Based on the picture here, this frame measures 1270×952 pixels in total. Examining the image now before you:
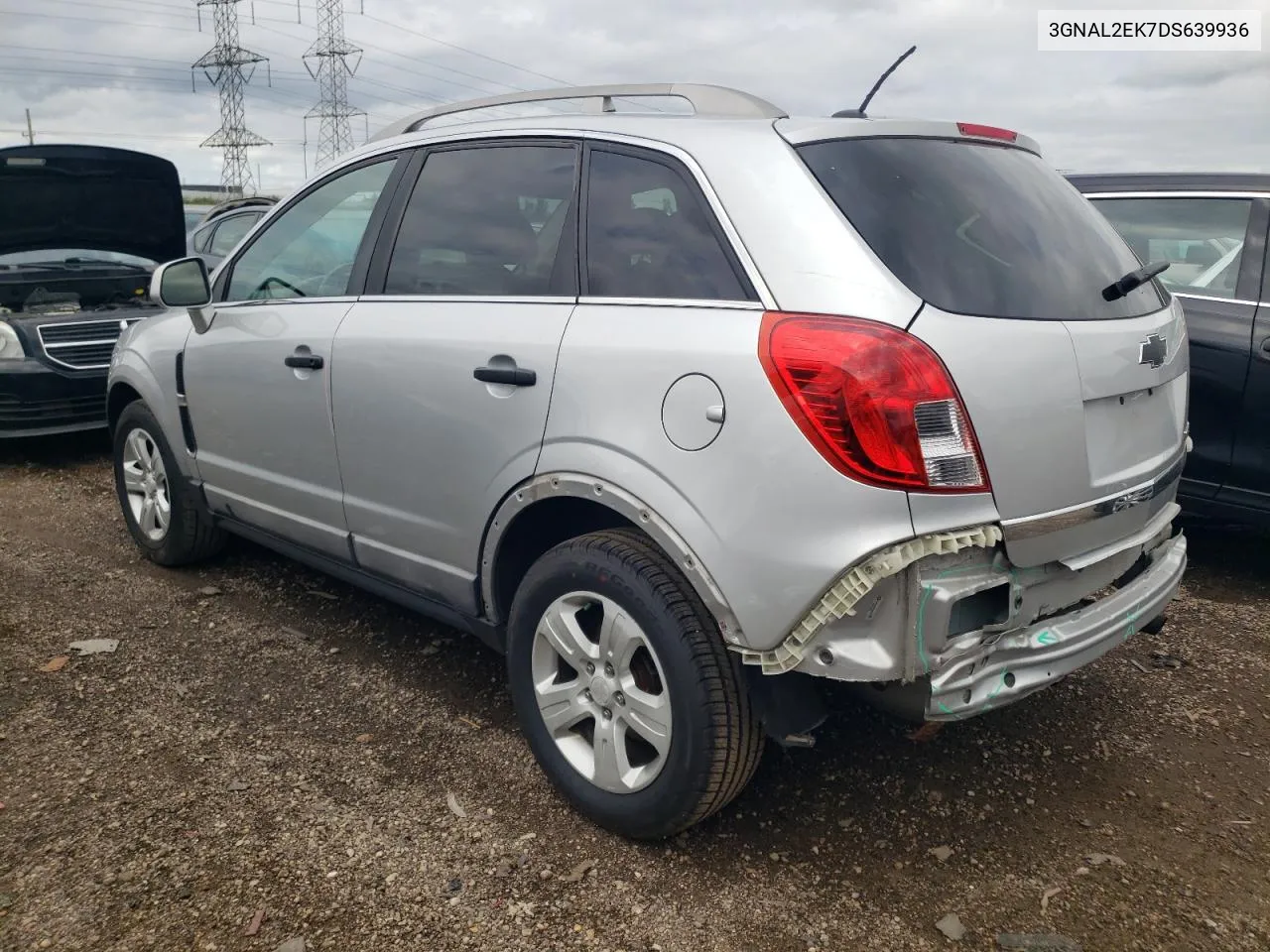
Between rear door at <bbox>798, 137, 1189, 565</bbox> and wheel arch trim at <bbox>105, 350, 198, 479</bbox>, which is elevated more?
rear door at <bbox>798, 137, 1189, 565</bbox>

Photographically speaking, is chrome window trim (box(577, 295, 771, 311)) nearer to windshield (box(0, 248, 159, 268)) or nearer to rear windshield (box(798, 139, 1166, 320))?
rear windshield (box(798, 139, 1166, 320))

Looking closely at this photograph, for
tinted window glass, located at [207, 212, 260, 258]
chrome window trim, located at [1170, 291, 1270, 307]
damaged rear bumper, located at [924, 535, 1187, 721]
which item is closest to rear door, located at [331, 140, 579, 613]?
damaged rear bumper, located at [924, 535, 1187, 721]

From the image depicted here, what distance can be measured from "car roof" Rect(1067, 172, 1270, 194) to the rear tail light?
3207mm

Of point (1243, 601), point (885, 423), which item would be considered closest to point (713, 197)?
point (885, 423)

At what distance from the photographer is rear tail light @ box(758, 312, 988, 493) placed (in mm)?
2100

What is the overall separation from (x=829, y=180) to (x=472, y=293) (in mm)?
1125

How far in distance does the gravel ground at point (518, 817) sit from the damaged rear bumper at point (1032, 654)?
1.79 ft

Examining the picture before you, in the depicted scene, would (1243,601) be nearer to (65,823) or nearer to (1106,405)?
(1106,405)

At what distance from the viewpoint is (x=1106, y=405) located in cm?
243

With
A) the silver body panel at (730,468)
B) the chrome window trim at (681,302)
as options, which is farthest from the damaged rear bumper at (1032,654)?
the chrome window trim at (681,302)

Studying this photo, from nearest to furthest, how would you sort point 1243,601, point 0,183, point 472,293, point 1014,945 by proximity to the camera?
point 1014,945 < point 472,293 < point 1243,601 < point 0,183

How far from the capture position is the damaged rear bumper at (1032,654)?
2.19m

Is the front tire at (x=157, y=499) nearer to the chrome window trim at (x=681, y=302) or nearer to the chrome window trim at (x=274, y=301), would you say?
the chrome window trim at (x=274, y=301)

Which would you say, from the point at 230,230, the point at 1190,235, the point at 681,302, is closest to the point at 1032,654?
the point at 681,302
